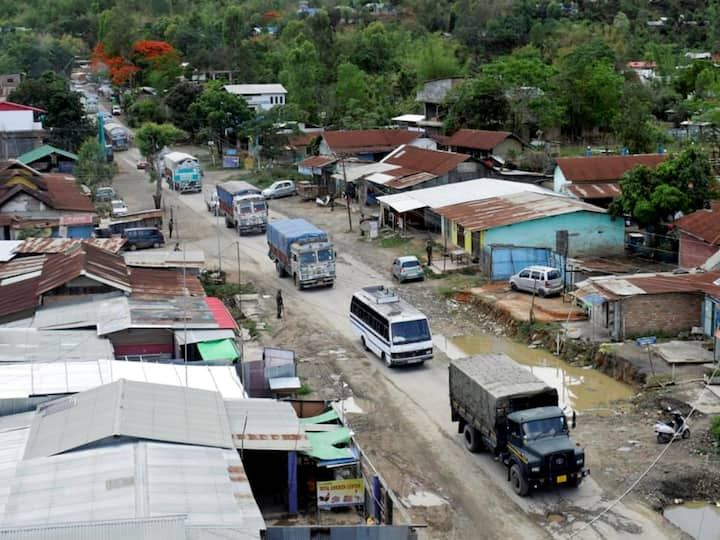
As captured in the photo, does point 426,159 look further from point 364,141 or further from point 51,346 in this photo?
point 51,346

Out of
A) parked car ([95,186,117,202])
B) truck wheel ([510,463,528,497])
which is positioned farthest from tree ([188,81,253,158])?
truck wheel ([510,463,528,497])

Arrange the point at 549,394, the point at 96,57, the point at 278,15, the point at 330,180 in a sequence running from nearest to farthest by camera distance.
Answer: the point at 549,394
the point at 330,180
the point at 96,57
the point at 278,15

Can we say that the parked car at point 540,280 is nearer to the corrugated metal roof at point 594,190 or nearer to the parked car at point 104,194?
the corrugated metal roof at point 594,190

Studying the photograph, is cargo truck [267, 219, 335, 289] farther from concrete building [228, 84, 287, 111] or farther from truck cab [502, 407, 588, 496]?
concrete building [228, 84, 287, 111]

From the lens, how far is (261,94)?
7725 cm

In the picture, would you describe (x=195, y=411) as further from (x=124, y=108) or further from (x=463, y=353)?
(x=124, y=108)

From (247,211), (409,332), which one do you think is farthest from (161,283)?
(247,211)

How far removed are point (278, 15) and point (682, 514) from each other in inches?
4831

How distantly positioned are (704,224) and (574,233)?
497cm

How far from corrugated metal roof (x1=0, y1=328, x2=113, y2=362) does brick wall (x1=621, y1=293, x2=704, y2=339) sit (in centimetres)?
1289

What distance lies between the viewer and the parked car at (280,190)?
51787 millimetres

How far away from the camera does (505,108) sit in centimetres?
5597

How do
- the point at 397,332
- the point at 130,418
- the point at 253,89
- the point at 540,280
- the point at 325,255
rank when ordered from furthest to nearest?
the point at 253,89
the point at 325,255
the point at 540,280
the point at 397,332
the point at 130,418

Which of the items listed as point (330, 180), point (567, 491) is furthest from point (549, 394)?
point (330, 180)
